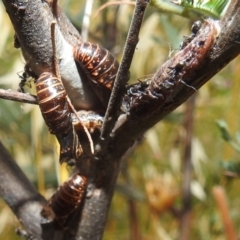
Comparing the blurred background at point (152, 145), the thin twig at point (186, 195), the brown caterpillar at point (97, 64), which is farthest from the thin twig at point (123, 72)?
the thin twig at point (186, 195)

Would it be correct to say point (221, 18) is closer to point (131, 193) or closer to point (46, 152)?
point (131, 193)

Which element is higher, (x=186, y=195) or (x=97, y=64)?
(x=97, y=64)

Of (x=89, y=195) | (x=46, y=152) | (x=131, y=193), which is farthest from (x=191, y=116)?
(x=89, y=195)

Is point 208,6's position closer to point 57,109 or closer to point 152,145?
point 57,109

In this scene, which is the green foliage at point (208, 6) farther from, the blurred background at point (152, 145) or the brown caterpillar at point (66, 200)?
the blurred background at point (152, 145)

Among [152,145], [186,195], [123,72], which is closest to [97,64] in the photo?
[123,72]
